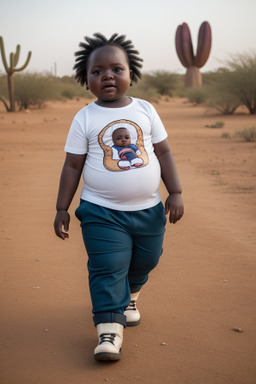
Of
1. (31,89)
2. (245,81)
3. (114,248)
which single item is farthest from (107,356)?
(31,89)

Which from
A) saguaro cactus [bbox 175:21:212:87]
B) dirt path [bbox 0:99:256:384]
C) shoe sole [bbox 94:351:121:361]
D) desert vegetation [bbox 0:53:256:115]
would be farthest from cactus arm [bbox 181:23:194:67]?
shoe sole [bbox 94:351:121:361]

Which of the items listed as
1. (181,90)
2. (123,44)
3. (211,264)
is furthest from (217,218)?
(181,90)

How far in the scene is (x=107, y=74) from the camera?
323cm

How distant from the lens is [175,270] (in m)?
4.61

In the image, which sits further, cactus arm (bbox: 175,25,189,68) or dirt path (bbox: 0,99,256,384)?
cactus arm (bbox: 175,25,189,68)

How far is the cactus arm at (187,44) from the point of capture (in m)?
45.5

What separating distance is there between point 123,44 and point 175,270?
78.3 inches

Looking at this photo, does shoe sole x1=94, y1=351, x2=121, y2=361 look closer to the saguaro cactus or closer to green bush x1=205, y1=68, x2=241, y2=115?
green bush x1=205, y1=68, x2=241, y2=115

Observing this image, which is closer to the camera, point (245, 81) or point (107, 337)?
→ point (107, 337)

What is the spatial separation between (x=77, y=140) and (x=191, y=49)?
4589cm

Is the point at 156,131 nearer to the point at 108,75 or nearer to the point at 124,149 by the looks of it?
the point at 124,149

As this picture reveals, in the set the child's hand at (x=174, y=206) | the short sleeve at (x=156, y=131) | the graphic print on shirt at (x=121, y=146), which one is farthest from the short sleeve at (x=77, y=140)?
the child's hand at (x=174, y=206)

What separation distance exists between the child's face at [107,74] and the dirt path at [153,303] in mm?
1465

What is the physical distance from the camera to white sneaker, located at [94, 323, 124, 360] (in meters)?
2.98
